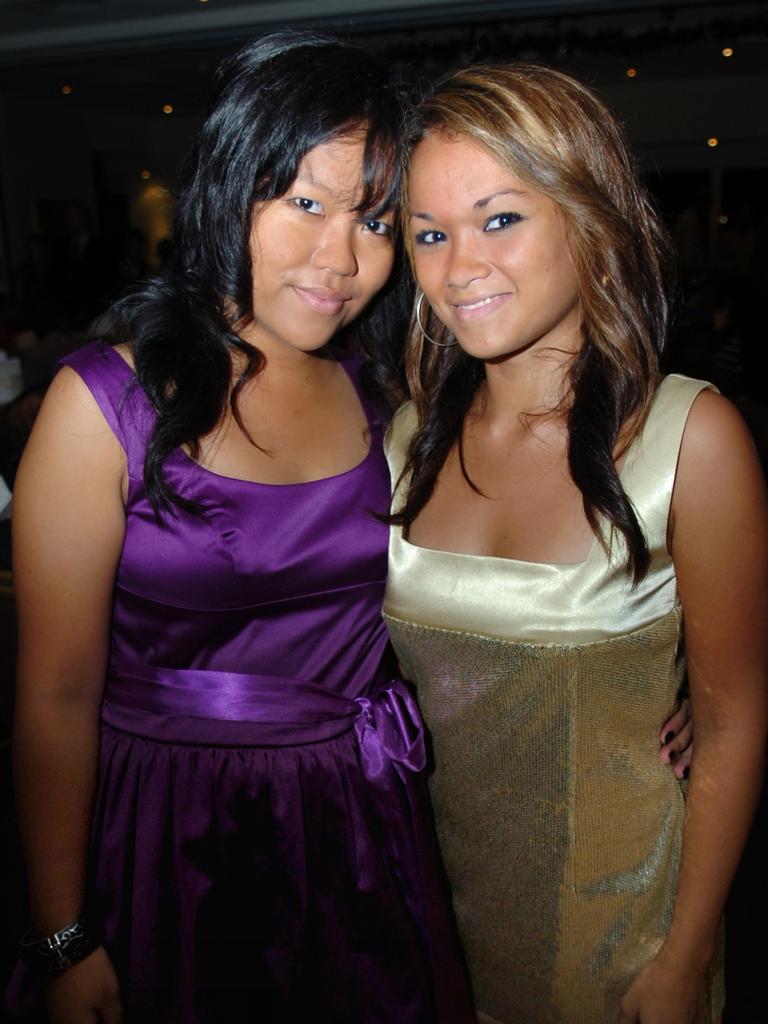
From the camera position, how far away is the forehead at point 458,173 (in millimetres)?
1142

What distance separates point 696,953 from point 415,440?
84 cm

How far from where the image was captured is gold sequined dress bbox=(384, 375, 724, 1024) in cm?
117

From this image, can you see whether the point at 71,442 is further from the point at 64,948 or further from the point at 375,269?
the point at 64,948

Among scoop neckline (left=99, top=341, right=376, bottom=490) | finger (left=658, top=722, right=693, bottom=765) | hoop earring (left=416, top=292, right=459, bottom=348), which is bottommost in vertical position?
finger (left=658, top=722, right=693, bottom=765)

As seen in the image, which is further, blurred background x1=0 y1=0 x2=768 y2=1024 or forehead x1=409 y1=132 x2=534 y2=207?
blurred background x1=0 y1=0 x2=768 y2=1024

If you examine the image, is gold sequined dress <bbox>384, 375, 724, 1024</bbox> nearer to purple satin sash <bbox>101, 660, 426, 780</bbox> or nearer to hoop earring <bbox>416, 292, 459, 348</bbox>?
purple satin sash <bbox>101, 660, 426, 780</bbox>

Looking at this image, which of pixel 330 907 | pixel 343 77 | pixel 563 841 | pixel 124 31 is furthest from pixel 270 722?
pixel 124 31

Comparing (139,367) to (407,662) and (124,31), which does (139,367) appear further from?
(124,31)

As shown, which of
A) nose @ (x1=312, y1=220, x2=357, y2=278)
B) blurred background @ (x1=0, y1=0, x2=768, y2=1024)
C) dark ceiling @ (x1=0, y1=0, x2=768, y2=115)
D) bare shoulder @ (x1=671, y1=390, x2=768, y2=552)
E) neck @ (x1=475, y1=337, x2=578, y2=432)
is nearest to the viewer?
bare shoulder @ (x1=671, y1=390, x2=768, y2=552)

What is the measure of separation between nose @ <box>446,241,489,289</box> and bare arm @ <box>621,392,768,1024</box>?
0.33 meters

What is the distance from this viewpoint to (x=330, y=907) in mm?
1233

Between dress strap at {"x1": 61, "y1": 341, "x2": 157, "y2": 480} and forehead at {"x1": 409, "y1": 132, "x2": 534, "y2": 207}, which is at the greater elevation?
forehead at {"x1": 409, "y1": 132, "x2": 534, "y2": 207}

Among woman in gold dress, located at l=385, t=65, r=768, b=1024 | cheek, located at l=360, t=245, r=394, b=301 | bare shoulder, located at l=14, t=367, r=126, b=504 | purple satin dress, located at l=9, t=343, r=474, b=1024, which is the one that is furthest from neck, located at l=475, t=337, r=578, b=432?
bare shoulder, located at l=14, t=367, r=126, b=504

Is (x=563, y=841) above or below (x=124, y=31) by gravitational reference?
below
